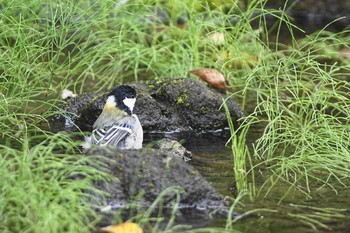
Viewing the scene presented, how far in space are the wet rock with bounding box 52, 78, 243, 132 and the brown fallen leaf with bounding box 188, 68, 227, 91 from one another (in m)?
0.23

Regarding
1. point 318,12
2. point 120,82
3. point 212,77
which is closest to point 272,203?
point 212,77

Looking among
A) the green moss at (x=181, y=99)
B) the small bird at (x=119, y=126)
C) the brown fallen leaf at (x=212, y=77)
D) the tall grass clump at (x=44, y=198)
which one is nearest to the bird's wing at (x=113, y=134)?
the small bird at (x=119, y=126)

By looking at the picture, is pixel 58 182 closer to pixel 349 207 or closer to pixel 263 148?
pixel 349 207

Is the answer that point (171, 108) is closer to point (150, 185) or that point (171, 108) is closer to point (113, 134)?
point (113, 134)

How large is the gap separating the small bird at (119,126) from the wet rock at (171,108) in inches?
30.5

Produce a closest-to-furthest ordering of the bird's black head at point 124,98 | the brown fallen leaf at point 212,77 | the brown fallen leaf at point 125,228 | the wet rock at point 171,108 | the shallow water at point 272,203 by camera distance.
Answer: the brown fallen leaf at point 125,228
the shallow water at point 272,203
the bird's black head at point 124,98
the wet rock at point 171,108
the brown fallen leaf at point 212,77

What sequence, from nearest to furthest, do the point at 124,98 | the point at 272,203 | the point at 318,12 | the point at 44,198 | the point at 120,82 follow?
1. the point at 44,198
2. the point at 272,203
3. the point at 124,98
4. the point at 120,82
5. the point at 318,12

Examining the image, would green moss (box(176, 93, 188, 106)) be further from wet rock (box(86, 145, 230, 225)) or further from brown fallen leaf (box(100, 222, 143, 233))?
brown fallen leaf (box(100, 222, 143, 233))

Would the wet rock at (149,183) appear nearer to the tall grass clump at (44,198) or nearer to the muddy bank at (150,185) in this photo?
the muddy bank at (150,185)

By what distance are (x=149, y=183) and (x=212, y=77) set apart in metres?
2.79

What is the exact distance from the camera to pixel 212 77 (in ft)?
25.0

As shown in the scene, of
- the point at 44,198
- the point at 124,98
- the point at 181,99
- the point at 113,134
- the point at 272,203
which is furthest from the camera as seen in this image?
the point at 181,99

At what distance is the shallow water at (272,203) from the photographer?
188 inches

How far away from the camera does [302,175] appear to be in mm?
5641
